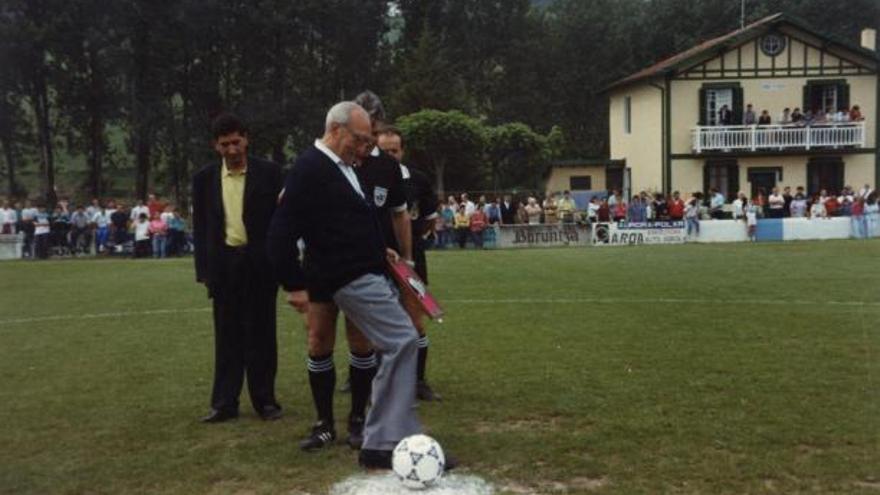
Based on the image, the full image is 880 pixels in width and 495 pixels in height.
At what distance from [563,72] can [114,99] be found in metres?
31.2

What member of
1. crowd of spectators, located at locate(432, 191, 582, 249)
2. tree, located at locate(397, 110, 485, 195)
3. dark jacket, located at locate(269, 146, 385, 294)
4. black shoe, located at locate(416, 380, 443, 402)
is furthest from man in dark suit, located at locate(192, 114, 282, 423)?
tree, located at locate(397, 110, 485, 195)

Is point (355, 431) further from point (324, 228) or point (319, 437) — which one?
point (324, 228)

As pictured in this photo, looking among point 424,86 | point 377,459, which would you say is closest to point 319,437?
point 377,459

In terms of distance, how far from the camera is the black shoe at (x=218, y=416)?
A: 20.3 ft

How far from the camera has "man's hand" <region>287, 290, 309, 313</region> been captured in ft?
17.3

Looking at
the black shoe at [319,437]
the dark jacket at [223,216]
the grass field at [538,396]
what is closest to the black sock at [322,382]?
the black shoe at [319,437]

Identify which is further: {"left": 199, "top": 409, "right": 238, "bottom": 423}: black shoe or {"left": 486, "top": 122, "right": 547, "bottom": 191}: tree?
{"left": 486, "top": 122, "right": 547, "bottom": 191}: tree

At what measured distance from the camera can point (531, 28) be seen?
206 ft

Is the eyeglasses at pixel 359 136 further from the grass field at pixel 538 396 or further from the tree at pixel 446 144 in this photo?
the tree at pixel 446 144

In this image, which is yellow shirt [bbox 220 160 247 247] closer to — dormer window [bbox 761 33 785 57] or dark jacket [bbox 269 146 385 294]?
dark jacket [bbox 269 146 385 294]

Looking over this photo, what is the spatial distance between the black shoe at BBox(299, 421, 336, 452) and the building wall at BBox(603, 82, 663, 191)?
37019 millimetres

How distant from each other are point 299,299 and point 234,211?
1.34 metres

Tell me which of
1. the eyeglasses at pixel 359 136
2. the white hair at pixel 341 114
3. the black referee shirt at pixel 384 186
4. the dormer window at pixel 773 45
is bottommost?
the black referee shirt at pixel 384 186

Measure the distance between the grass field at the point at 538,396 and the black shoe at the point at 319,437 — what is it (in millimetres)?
94
